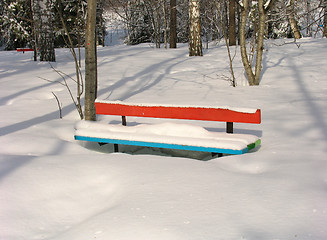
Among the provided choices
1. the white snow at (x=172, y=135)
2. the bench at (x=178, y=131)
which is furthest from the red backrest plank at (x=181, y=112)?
the white snow at (x=172, y=135)

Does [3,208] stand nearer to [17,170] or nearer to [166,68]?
[17,170]

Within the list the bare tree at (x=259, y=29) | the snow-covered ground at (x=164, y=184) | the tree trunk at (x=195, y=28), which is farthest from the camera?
the tree trunk at (x=195, y=28)

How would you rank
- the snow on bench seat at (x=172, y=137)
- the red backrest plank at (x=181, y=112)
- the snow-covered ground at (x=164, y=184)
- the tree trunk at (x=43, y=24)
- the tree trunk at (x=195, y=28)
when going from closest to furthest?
the snow-covered ground at (x=164, y=184) → the snow on bench seat at (x=172, y=137) → the red backrest plank at (x=181, y=112) → the tree trunk at (x=43, y=24) → the tree trunk at (x=195, y=28)

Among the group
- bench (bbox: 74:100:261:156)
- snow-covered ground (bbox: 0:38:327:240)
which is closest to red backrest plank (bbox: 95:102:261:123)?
bench (bbox: 74:100:261:156)

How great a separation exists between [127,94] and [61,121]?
217 cm

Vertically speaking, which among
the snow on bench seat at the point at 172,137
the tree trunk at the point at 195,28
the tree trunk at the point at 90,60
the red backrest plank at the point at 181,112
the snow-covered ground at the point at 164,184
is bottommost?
the snow-covered ground at the point at 164,184

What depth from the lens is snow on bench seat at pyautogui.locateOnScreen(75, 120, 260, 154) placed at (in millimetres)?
4414

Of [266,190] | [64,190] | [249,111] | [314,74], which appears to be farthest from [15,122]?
[314,74]

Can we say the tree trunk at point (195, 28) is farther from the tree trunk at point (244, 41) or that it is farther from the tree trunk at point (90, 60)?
the tree trunk at point (90, 60)

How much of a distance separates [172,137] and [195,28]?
27.3 ft

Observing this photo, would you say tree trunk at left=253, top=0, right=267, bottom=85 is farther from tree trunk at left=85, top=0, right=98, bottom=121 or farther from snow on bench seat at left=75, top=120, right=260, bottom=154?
snow on bench seat at left=75, top=120, right=260, bottom=154

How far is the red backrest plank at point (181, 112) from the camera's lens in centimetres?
465

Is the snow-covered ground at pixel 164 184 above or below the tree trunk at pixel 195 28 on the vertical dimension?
below

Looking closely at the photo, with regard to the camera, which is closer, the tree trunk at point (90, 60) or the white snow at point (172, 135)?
the white snow at point (172, 135)
